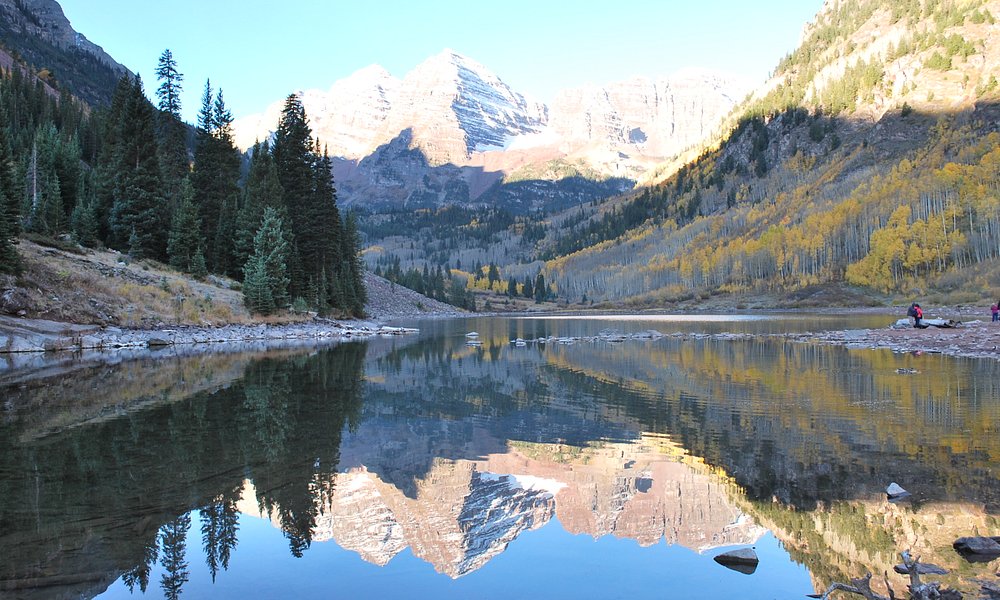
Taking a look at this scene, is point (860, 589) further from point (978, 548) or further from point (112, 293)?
point (112, 293)

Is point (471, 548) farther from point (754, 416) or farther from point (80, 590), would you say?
point (754, 416)

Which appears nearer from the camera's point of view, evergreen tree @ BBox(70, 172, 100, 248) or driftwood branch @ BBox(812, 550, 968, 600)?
driftwood branch @ BBox(812, 550, 968, 600)

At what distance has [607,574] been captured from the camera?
334 inches

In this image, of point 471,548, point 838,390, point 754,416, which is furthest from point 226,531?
point 838,390

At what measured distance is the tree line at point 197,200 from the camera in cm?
5719

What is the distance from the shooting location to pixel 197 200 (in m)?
69.8

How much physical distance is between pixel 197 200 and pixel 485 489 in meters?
68.2

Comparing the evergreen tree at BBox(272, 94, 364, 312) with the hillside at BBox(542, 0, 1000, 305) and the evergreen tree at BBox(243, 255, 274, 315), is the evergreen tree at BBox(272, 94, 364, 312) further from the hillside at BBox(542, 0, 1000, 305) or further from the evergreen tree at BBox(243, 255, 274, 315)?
the hillside at BBox(542, 0, 1000, 305)

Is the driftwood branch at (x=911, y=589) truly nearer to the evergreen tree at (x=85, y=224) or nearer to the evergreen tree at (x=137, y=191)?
the evergreen tree at (x=85, y=224)

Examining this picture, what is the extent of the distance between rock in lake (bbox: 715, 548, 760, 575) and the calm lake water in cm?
19

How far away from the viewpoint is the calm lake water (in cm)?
819

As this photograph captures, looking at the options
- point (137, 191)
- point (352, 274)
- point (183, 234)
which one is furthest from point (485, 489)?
point (352, 274)

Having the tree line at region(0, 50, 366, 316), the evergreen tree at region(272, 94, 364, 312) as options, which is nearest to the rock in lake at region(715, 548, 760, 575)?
the tree line at region(0, 50, 366, 316)

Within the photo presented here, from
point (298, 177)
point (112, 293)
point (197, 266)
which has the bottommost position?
point (112, 293)
